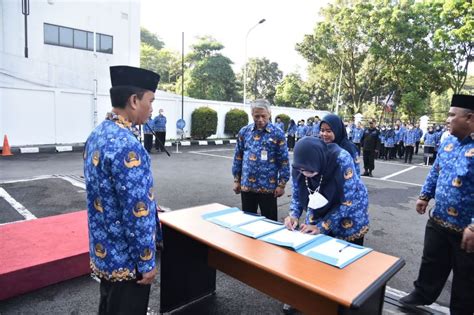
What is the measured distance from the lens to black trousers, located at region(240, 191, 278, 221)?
3.86 metres

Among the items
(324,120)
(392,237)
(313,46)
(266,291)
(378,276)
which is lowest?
(392,237)

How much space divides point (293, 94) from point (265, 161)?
3558cm

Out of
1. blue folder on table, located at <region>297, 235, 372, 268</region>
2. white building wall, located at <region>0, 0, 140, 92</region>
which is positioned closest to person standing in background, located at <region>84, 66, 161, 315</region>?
blue folder on table, located at <region>297, 235, 372, 268</region>

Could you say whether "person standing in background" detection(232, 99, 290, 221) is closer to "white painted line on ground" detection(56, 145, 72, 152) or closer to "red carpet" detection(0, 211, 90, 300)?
"red carpet" detection(0, 211, 90, 300)

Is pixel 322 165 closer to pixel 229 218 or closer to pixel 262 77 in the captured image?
pixel 229 218

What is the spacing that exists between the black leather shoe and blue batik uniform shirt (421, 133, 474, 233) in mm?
720

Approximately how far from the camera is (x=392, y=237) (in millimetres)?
4926

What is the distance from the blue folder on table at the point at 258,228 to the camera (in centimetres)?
234

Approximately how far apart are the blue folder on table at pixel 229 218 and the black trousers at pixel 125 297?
0.83 meters

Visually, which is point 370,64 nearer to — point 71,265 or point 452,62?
point 452,62

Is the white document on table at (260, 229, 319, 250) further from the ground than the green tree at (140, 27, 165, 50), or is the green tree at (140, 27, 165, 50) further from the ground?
the green tree at (140, 27, 165, 50)

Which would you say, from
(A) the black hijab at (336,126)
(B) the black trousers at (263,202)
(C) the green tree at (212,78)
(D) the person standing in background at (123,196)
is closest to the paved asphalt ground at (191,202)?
(B) the black trousers at (263,202)

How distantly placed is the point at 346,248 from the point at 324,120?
1.06 m

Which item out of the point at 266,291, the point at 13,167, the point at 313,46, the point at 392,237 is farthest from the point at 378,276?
the point at 313,46
